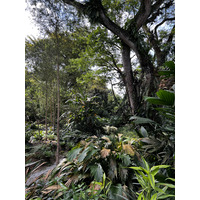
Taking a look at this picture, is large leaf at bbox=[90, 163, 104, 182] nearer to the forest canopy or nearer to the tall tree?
the forest canopy

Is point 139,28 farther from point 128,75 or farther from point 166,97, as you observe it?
point 166,97

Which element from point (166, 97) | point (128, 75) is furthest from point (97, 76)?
point (166, 97)

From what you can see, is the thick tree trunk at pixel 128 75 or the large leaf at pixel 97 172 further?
the thick tree trunk at pixel 128 75

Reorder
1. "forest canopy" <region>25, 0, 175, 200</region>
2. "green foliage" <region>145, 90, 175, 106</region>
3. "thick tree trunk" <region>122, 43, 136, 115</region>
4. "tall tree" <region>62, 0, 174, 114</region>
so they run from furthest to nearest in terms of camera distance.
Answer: "thick tree trunk" <region>122, 43, 136, 115</region> → "tall tree" <region>62, 0, 174, 114</region> → "forest canopy" <region>25, 0, 175, 200</region> → "green foliage" <region>145, 90, 175, 106</region>

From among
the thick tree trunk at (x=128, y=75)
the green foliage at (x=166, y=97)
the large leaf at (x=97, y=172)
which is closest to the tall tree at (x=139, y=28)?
the thick tree trunk at (x=128, y=75)

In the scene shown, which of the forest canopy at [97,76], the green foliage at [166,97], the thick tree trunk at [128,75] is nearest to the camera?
the green foliage at [166,97]

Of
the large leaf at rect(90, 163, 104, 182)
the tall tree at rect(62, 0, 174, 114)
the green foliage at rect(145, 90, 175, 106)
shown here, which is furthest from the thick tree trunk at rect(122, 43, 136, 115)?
the large leaf at rect(90, 163, 104, 182)

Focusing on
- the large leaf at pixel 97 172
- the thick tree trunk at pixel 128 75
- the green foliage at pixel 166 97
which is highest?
the thick tree trunk at pixel 128 75

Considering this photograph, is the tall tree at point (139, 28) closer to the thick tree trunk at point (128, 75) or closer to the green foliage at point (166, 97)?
the thick tree trunk at point (128, 75)
